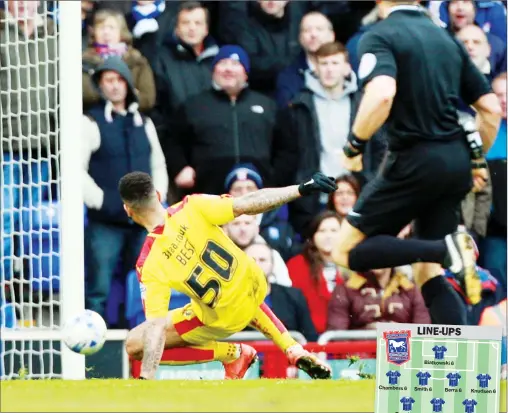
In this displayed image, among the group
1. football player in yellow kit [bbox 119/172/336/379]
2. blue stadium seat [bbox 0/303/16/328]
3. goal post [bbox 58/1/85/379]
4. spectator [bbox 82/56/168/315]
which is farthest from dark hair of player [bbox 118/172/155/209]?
blue stadium seat [bbox 0/303/16/328]

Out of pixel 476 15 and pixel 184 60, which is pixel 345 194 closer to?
pixel 184 60

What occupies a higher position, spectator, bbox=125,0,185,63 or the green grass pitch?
spectator, bbox=125,0,185,63

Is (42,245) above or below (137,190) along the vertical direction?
below

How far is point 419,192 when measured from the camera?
7.88 metres

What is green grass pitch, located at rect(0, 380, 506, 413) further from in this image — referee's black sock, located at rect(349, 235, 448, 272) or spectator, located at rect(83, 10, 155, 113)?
spectator, located at rect(83, 10, 155, 113)

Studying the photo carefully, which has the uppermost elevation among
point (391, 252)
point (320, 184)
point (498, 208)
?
point (320, 184)

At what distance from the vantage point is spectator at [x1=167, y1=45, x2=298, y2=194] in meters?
7.78

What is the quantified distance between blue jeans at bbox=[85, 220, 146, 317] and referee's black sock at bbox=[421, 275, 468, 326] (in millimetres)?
1802

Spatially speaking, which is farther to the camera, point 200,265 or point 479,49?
point 479,49

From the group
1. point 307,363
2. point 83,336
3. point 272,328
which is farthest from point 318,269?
point 83,336

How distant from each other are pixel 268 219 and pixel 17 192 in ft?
4.97

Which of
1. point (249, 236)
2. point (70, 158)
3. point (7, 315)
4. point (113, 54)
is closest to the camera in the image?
point (70, 158)

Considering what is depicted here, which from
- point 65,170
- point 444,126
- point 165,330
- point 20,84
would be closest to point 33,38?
point 20,84

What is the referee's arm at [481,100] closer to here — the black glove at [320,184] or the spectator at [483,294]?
the spectator at [483,294]
